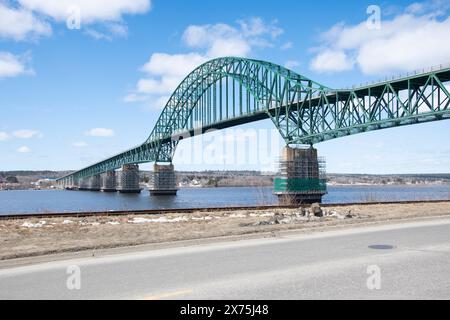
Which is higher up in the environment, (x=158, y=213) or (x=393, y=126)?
(x=393, y=126)

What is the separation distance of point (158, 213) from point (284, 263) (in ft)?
51.2

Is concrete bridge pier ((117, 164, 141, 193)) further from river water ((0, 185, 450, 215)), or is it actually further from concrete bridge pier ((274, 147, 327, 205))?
concrete bridge pier ((274, 147, 327, 205))

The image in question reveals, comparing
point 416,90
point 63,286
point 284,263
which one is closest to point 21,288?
point 63,286

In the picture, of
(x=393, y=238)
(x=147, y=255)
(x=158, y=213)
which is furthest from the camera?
(x=158, y=213)

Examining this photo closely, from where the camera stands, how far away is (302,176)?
Answer: 65562mm

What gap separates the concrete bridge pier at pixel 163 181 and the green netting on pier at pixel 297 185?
68.5m

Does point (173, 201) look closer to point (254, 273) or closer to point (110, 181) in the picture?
point (254, 273)

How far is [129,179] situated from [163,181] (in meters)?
34.9

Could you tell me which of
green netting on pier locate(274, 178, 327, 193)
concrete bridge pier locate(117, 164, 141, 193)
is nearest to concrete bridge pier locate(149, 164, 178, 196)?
concrete bridge pier locate(117, 164, 141, 193)

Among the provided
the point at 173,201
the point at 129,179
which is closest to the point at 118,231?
the point at 173,201

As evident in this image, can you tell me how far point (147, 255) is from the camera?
10844 mm

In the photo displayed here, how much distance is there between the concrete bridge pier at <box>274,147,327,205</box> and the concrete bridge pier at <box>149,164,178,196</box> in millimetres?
66440
